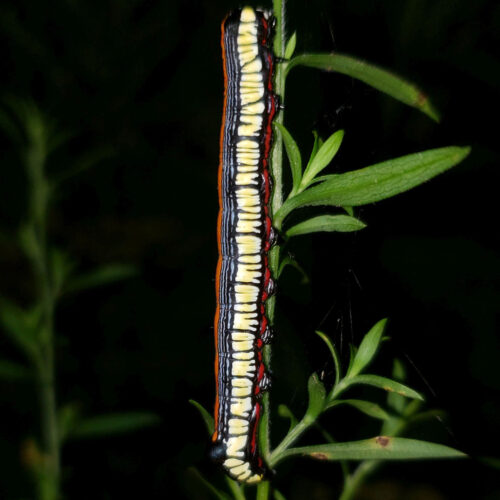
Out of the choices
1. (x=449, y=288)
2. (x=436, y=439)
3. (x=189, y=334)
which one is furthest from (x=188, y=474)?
(x=189, y=334)

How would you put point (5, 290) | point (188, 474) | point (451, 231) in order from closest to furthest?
1. point (188, 474)
2. point (451, 231)
3. point (5, 290)

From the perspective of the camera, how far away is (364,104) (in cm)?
119

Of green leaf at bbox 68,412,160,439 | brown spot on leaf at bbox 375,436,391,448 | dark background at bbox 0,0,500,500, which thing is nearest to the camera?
brown spot on leaf at bbox 375,436,391,448

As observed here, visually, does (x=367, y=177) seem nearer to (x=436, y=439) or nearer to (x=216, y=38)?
(x=436, y=439)

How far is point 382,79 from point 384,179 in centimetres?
9

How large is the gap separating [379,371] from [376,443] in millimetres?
826

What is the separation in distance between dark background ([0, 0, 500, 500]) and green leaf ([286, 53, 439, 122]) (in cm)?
14

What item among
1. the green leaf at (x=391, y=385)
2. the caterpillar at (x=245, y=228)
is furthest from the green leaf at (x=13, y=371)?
the green leaf at (x=391, y=385)

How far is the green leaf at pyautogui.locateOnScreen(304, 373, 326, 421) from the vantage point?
1.95 feet

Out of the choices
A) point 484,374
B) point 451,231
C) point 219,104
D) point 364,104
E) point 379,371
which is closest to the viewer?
point 364,104

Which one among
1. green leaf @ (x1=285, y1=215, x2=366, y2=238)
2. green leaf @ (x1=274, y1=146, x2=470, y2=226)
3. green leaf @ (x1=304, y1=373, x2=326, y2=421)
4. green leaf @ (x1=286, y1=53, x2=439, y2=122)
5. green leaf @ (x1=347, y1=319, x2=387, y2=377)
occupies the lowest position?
green leaf @ (x1=304, y1=373, x2=326, y2=421)

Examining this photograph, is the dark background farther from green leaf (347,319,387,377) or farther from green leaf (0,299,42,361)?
green leaf (347,319,387,377)

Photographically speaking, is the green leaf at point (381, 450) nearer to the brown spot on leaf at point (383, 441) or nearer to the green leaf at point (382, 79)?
the brown spot on leaf at point (383, 441)

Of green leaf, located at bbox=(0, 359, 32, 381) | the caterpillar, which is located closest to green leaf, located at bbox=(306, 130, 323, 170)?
the caterpillar
